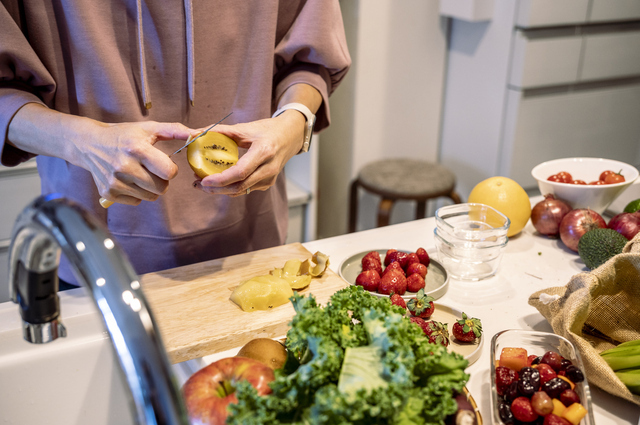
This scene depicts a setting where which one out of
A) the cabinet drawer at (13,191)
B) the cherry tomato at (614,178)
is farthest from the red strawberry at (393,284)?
the cabinet drawer at (13,191)

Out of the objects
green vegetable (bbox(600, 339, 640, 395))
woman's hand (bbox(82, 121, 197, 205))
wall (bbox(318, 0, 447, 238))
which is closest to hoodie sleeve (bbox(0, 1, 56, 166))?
woman's hand (bbox(82, 121, 197, 205))

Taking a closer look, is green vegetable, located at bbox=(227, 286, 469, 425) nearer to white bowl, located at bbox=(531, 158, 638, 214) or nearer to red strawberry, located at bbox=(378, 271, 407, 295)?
red strawberry, located at bbox=(378, 271, 407, 295)

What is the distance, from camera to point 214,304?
972 mm

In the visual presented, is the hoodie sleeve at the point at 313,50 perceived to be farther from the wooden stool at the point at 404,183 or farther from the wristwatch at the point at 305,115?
the wooden stool at the point at 404,183

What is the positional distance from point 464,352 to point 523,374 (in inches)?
5.6

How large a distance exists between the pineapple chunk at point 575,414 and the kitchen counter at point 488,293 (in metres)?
0.11

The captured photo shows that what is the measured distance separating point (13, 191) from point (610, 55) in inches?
103

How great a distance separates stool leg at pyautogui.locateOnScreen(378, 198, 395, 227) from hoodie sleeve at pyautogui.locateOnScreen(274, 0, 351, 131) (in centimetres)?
110

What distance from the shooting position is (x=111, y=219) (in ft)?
3.73

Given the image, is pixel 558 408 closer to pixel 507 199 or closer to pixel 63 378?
pixel 507 199

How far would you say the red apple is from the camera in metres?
0.56

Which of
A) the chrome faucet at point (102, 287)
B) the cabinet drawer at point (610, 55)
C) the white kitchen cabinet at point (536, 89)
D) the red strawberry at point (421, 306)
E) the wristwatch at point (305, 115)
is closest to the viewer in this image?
the chrome faucet at point (102, 287)

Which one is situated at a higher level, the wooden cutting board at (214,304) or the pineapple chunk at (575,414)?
the pineapple chunk at (575,414)

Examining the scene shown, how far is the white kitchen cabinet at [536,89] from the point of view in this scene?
2.42 meters
